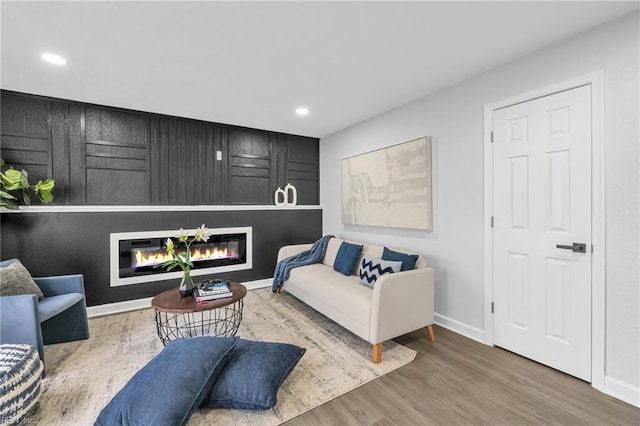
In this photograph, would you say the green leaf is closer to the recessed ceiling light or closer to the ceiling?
the ceiling

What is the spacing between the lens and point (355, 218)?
13.5 feet

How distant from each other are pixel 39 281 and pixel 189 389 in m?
2.14

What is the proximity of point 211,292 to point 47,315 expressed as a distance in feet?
3.97

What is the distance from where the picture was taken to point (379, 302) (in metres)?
2.29

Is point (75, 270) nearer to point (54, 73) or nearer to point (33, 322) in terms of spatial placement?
point (33, 322)

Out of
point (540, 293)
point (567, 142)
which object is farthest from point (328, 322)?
point (567, 142)

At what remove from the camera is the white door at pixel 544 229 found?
2.02 meters

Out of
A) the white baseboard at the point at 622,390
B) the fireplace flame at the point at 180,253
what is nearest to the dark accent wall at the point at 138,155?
the fireplace flame at the point at 180,253

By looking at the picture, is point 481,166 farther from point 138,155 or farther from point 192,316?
point 138,155

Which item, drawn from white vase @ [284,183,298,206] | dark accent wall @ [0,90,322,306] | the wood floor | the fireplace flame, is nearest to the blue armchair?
dark accent wall @ [0,90,322,306]

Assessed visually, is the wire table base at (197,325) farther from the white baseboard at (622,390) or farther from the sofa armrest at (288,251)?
the white baseboard at (622,390)

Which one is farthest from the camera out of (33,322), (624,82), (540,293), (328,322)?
(328,322)

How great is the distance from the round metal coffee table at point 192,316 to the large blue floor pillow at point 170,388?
442 millimetres

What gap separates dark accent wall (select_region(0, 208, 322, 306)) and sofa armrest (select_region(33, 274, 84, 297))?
58cm
